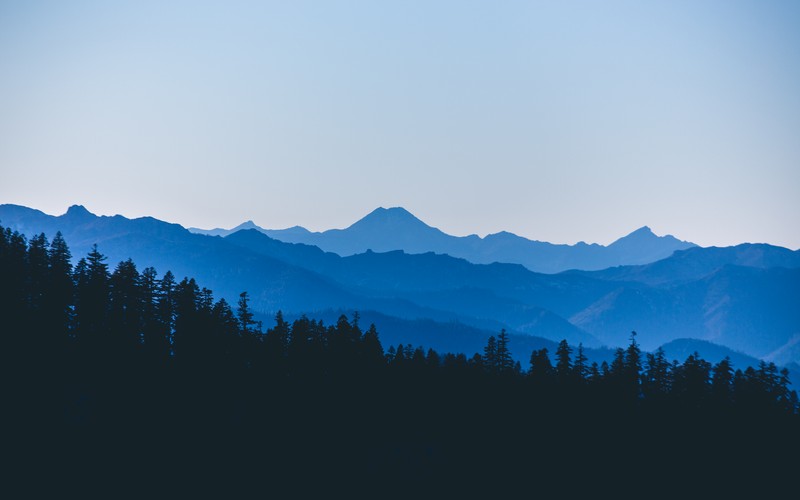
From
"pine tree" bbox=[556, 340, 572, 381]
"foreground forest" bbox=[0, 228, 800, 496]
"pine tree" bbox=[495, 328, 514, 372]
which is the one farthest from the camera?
"pine tree" bbox=[495, 328, 514, 372]

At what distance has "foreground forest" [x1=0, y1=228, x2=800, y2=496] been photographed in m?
98.8

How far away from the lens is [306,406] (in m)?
116

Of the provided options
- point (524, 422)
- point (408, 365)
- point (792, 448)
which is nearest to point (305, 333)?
point (408, 365)

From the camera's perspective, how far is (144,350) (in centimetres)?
10781

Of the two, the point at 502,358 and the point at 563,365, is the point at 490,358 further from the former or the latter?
the point at 563,365

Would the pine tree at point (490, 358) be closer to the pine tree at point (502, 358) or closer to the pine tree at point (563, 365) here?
the pine tree at point (502, 358)

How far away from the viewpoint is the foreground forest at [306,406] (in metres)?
98.8

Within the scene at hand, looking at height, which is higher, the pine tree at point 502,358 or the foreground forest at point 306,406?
the pine tree at point 502,358

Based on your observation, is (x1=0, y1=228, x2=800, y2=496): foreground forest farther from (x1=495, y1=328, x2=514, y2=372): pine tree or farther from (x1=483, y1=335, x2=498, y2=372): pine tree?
(x1=495, y1=328, x2=514, y2=372): pine tree

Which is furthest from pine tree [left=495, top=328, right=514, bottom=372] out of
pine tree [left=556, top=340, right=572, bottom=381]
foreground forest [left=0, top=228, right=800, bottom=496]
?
pine tree [left=556, top=340, right=572, bottom=381]

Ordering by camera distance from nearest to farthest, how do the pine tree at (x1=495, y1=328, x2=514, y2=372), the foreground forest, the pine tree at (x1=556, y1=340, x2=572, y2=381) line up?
the foreground forest, the pine tree at (x1=556, y1=340, x2=572, y2=381), the pine tree at (x1=495, y1=328, x2=514, y2=372)

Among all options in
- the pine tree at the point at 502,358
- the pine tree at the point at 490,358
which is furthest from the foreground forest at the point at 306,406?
the pine tree at the point at 502,358

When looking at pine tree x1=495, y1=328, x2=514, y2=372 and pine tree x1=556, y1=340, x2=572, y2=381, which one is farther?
pine tree x1=495, y1=328, x2=514, y2=372

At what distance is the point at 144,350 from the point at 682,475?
260 ft
